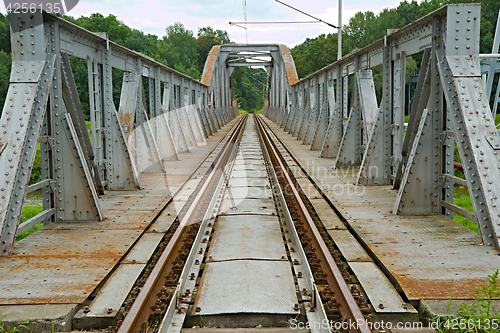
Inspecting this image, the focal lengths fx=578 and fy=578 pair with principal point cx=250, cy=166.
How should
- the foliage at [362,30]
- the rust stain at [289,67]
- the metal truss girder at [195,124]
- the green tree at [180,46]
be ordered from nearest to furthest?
the metal truss girder at [195,124] < the rust stain at [289,67] < the foliage at [362,30] < the green tree at [180,46]

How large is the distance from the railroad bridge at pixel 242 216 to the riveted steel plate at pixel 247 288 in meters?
0.02

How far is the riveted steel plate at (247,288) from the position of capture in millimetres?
4516

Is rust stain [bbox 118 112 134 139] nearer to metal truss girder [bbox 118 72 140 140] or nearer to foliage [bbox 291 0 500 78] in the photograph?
metal truss girder [bbox 118 72 140 140]

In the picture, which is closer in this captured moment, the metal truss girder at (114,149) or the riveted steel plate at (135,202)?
the riveted steel plate at (135,202)

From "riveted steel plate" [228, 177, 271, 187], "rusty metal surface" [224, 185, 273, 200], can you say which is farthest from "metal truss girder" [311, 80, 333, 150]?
"rusty metal surface" [224, 185, 273, 200]

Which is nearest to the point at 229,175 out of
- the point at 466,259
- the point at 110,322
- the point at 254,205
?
the point at 254,205

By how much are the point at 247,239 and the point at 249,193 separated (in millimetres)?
3567

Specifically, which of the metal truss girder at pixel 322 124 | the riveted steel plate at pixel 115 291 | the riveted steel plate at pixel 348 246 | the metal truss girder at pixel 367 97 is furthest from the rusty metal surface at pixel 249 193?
the metal truss girder at pixel 322 124

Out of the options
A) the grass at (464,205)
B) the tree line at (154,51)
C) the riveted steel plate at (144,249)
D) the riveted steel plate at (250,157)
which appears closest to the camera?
the riveted steel plate at (144,249)

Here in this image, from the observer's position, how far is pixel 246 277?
209 inches

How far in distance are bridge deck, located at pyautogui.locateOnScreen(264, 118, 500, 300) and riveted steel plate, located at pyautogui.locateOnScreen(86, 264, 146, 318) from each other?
2133mm

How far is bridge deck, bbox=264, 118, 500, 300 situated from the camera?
489 centimetres

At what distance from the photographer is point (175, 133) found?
18.3m

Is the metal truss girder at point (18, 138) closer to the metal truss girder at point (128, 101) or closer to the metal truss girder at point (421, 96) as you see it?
the metal truss girder at point (128, 101)
